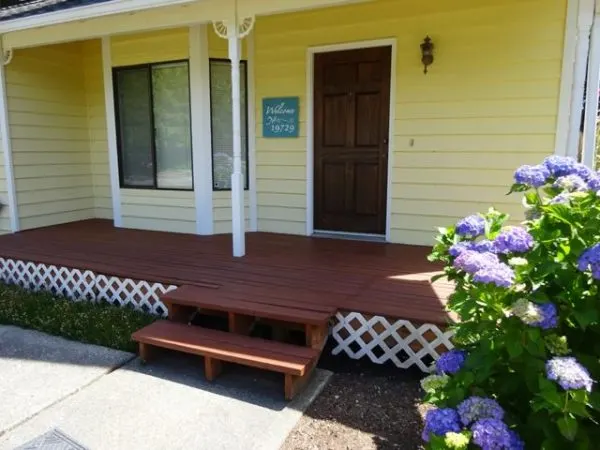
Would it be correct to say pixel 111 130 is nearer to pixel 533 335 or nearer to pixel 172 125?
pixel 172 125

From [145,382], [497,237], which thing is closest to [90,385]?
[145,382]

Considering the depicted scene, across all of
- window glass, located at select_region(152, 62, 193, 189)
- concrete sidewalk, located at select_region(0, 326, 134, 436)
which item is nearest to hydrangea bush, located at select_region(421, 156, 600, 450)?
concrete sidewalk, located at select_region(0, 326, 134, 436)

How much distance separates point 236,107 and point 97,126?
3.22m

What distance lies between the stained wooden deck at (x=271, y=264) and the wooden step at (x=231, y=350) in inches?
16.2

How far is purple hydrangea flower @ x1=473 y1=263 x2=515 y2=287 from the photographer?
155 centimetres

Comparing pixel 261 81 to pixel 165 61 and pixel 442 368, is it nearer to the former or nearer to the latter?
pixel 165 61

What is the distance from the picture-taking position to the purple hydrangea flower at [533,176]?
1.84m

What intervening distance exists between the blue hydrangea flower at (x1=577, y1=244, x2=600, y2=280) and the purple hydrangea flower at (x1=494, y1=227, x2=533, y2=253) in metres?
0.19

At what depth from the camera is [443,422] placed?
1.61 metres

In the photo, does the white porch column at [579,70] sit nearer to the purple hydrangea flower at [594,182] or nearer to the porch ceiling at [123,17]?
the porch ceiling at [123,17]

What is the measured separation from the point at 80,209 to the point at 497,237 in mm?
6044

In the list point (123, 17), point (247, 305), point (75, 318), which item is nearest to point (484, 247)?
point (247, 305)

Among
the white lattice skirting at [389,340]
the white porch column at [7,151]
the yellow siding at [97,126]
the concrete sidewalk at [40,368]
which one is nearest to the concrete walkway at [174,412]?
the concrete sidewalk at [40,368]

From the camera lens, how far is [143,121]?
5695 mm
